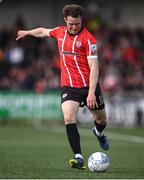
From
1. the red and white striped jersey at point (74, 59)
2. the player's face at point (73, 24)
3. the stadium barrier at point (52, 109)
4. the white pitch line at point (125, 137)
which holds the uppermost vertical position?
the player's face at point (73, 24)

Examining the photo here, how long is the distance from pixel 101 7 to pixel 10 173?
80.1 ft

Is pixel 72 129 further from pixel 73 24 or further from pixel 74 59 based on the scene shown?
pixel 73 24

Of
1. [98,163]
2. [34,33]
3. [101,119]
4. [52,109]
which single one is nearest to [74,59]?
[34,33]

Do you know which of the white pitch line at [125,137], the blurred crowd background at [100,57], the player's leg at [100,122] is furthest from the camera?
the blurred crowd background at [100,57]

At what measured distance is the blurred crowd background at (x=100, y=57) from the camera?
1150 inches

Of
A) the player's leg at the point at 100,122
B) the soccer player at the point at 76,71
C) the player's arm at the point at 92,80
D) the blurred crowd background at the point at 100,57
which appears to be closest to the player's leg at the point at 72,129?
the soccer player at the point at 76,71

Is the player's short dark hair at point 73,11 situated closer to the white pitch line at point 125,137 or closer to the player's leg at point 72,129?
the player's leg at point 72,129

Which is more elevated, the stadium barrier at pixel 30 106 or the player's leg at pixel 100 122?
the player's leg at pixel 100 122

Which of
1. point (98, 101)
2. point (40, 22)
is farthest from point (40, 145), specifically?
point (40, 22)

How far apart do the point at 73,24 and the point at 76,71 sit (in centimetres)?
74


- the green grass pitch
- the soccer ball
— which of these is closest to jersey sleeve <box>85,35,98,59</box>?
the soccer ball

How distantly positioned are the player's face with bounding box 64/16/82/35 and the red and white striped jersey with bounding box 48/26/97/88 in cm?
8

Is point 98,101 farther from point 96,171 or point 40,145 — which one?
point 40,145

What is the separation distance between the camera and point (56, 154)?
1547 centimetres
